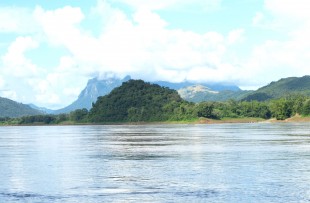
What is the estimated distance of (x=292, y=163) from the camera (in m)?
48.0

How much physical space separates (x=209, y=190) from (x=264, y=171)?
10272mm

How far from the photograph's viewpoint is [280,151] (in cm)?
6203

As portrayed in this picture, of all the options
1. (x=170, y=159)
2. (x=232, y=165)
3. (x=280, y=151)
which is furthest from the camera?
(x=280, y=151)

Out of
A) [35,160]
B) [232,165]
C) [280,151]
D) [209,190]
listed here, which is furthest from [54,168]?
[280,151]

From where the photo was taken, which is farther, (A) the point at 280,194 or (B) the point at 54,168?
(B) the point at 54,168

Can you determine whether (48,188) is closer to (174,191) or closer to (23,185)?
(23,185)

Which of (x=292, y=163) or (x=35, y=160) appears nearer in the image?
(x=292, y=163)

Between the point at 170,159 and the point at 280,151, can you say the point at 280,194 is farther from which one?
the point at 280,151

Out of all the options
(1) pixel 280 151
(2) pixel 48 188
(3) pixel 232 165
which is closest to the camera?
(2) pixel 48 188

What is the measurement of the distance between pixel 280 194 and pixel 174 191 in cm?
661

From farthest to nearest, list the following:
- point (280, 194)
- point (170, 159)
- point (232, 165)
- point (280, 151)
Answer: point (280, 151) → point (170, 159) → point (232, 165) → point (280, 194)

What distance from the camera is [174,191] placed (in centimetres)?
3353

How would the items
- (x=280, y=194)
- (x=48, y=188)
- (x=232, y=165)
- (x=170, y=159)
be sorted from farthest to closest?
1. (x=170, y=159)
2. (x=232, y=165)
3. (x=48, y=188)
4. (x=280, y=194)

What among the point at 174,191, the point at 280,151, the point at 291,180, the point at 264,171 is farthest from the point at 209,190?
the point at 280,151
